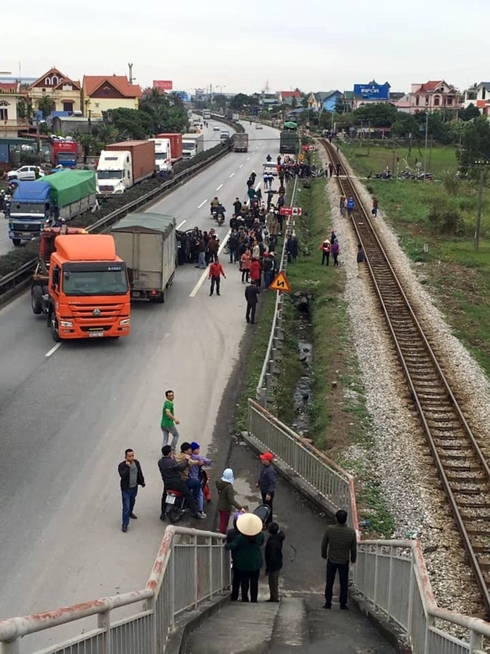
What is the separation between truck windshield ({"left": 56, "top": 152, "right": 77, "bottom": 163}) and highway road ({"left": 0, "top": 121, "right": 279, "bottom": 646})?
43368mm

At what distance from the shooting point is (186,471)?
1329 centimetres

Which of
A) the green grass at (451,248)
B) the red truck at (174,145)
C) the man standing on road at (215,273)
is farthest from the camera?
the red truck at (174,145)

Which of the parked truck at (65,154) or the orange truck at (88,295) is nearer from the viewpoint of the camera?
the orange truck at (88,295)

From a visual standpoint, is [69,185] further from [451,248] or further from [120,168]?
[451,248]

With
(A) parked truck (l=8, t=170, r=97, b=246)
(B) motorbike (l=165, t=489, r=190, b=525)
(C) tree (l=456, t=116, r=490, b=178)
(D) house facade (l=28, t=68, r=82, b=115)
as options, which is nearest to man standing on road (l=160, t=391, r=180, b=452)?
(B) motorbike (l=165, t=489, r=190, b=525)

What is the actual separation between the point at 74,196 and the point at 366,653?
3421 centimetres

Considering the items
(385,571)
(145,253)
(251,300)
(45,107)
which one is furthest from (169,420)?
(45,107)

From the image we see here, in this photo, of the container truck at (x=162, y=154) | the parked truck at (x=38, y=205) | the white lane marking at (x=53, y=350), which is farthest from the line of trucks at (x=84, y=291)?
the container truck at (x=162, y=154)

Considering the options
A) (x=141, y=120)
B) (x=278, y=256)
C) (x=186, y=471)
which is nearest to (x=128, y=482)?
(x=186, y=471)

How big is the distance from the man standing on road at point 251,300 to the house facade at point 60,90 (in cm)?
11901

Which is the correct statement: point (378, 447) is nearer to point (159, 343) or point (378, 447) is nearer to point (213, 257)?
point (159, 343)

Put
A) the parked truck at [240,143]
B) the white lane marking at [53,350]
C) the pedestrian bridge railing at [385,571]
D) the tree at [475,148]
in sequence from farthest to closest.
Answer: the parked truck at [240,143], the tree at [475,148], the white lane marking at [53,350], the pedestrian bridge railing at [385,571]

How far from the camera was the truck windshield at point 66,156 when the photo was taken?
70.9m

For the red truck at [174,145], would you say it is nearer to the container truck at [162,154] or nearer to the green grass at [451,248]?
the container truck at [162,154]
